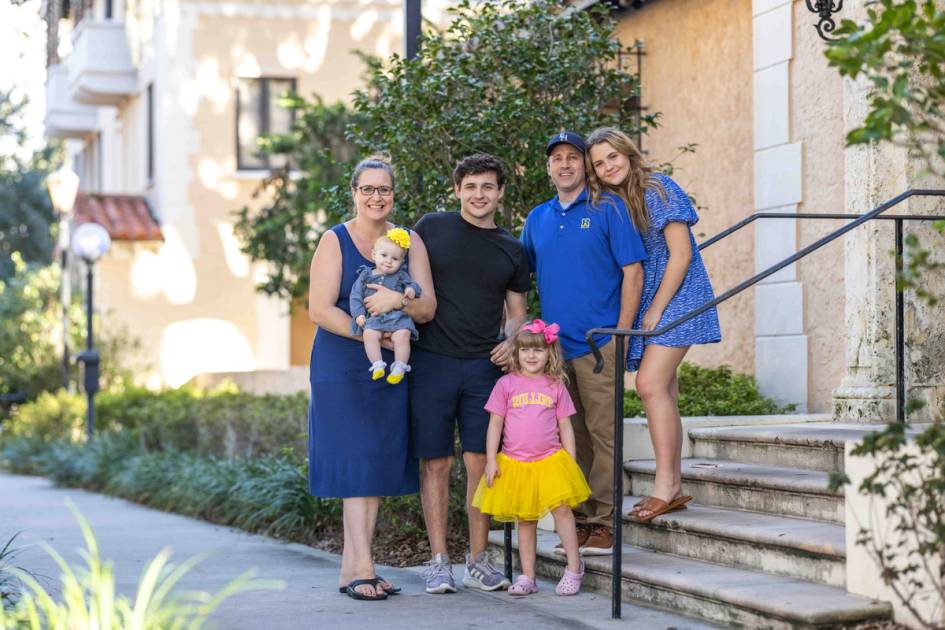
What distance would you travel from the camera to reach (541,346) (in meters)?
6.68

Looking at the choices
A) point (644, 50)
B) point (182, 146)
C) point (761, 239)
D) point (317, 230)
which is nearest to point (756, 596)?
point (761, 239)

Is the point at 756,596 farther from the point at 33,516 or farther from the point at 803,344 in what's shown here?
the point at 33,516

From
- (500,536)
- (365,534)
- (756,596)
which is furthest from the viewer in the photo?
(500,536)

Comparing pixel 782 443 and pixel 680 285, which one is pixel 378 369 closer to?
pixel 680 285

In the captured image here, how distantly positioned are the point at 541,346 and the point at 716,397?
3.23 metres

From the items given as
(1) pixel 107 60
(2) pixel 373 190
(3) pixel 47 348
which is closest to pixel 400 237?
(2) pixel 373 190

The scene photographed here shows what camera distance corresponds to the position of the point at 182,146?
73.2 feet

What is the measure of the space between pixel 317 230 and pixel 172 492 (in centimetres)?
580

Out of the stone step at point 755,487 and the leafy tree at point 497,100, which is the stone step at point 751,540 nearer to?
the stone step at point 755,487

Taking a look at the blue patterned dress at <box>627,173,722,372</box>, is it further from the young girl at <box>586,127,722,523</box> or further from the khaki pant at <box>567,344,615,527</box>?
the khaki pant at <box>567,344,615,527</box>

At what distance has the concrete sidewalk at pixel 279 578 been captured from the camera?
6.25 meters

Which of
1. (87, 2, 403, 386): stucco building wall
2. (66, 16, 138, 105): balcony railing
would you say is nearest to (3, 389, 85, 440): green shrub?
(87, 2, 403, 386): stucco building wall

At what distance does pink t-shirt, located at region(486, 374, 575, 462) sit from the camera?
666cm

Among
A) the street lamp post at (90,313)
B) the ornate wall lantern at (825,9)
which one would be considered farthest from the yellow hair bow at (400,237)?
the street lamp post at (90,313)
